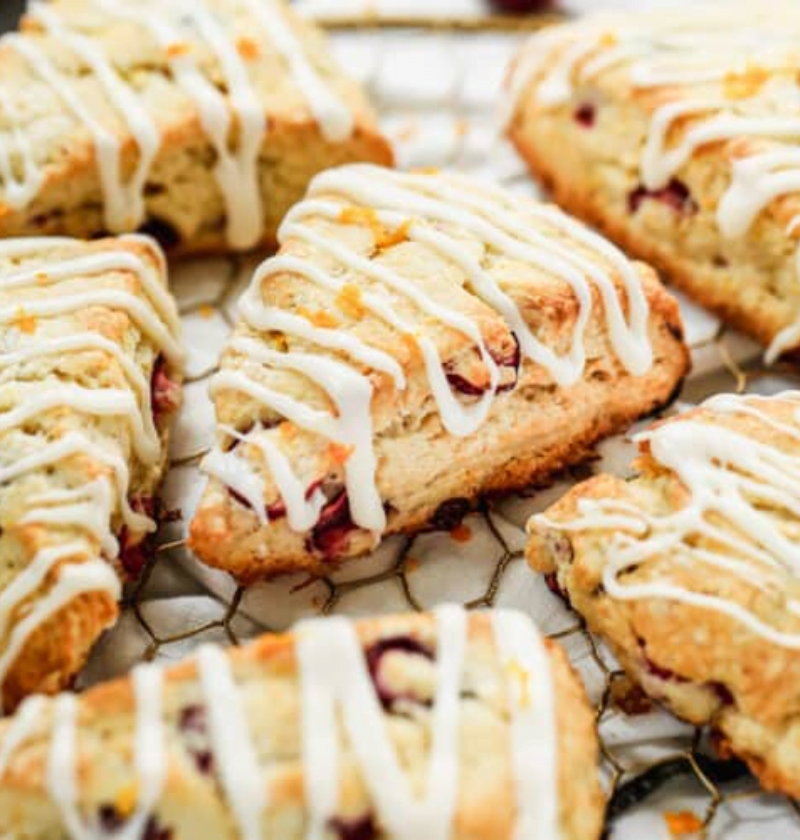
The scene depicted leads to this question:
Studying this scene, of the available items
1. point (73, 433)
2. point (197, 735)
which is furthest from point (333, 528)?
point (197, 735)

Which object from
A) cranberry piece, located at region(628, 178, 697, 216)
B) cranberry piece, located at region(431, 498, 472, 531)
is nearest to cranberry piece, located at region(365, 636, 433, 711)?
cranberry piece, located at region(431, 498, 472, 531)

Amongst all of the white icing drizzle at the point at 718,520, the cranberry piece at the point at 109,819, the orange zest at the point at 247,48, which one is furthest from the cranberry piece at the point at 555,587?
the orange zest at the point at 247,48

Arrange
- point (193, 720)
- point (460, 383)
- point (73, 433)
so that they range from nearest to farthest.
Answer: point (193, 720), point (73, 433), point (460, 383)

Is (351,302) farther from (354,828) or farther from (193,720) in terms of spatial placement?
(354,828)

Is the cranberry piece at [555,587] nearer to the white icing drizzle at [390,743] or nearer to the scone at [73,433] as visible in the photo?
the white icing drizzle at [390,743]

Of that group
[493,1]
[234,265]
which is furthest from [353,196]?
[493,1]

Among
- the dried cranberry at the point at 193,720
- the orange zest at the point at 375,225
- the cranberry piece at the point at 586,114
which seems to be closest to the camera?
the dried cranberry at the point at 193,720

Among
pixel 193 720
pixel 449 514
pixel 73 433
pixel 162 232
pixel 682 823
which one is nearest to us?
pixel 193 720
